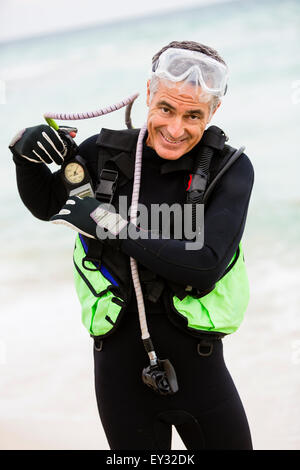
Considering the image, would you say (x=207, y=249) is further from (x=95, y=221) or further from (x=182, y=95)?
(x=182, y=95)

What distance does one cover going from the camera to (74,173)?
1828mm

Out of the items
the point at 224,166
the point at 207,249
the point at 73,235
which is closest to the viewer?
the point at 207,249

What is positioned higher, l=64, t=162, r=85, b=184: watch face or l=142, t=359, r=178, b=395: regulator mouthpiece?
l=64, t=162, r=85, b=184: watch face

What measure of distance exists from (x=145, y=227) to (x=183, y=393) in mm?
468

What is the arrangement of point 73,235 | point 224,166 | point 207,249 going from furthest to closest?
point 73,235 → point 224,166 → point 207,249

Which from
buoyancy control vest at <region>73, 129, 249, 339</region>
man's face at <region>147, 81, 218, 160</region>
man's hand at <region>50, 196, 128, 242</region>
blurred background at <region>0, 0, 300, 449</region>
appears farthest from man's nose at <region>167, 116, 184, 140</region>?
blurred background at <region>0, 0, 300, 449</region>

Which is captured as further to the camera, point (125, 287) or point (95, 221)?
point (125, 287)

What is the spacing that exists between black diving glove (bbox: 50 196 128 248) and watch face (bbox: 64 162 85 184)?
11 centimetres

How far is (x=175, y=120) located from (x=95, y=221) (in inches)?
13.3

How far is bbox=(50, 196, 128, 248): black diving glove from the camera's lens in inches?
66.4

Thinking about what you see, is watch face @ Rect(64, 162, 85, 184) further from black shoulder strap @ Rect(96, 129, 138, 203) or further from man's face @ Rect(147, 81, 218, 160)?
man's face @ Rect(147, 81, 218, 160)

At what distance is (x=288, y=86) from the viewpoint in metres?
→ 8.20

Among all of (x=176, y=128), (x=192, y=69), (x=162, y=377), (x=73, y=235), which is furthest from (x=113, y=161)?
(x=73, y=235)

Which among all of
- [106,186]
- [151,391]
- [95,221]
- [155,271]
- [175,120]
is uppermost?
[175,120]
